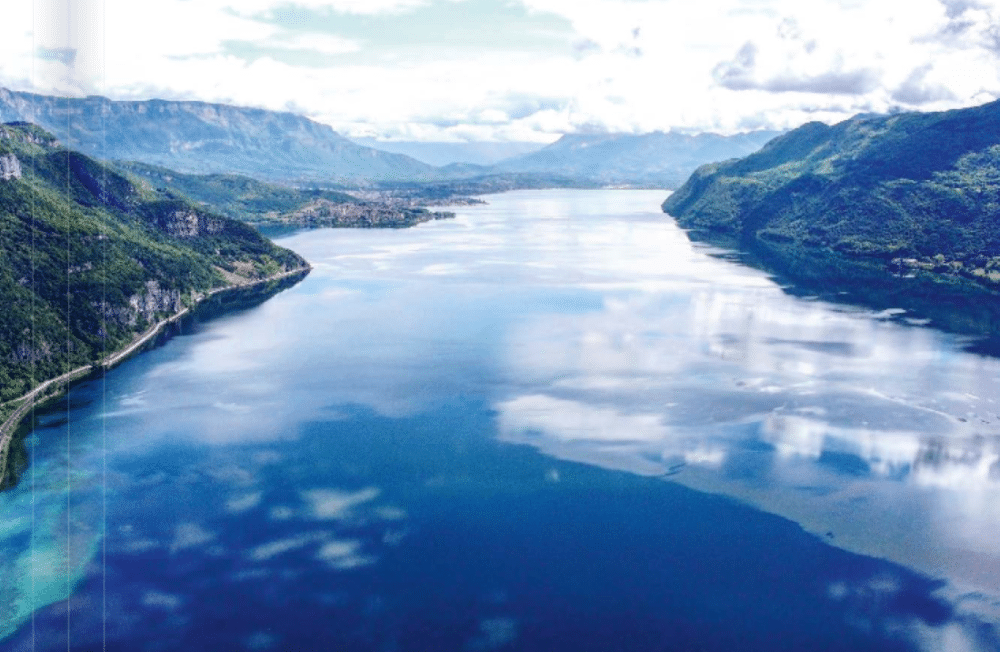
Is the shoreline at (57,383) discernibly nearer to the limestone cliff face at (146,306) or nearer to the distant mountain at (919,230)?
the limestone cliff face at (146,306)

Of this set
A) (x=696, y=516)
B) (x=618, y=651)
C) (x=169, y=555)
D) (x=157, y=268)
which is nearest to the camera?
(x=618, y=651)

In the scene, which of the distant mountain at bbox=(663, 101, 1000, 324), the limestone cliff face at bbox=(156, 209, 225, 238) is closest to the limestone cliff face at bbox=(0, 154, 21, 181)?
the limestone cliff face at bbox=(156, 209, 225, 238)

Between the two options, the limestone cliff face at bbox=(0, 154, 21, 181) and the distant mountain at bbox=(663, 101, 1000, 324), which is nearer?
the limestone cliff face at bbox=(0, 154, 21, 181)

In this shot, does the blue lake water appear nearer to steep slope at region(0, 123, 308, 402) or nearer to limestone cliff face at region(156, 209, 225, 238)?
steep slope at region(0, 123, 308, 402)

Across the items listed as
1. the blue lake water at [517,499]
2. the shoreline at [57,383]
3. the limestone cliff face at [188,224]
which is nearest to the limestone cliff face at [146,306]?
the shoreline at [57,383]

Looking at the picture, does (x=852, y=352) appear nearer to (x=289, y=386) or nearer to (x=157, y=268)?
(x=289, y=386)

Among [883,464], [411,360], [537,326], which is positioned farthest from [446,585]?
[537,326]
